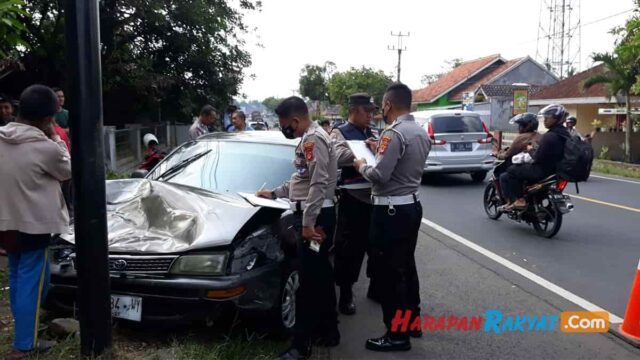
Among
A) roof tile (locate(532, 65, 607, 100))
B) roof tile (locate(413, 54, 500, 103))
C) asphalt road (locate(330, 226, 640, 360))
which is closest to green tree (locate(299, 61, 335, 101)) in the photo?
roof tile (locate(413, 54, 500, 103))

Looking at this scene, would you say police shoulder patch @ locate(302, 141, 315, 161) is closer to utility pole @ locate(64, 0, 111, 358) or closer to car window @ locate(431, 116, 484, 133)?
utility pole @ locate(64, 0, 111, 358)

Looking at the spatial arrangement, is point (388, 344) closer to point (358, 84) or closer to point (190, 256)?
point (190, 256)

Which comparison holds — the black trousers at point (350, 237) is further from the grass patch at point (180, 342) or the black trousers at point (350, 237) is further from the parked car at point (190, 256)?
the grass patch at point (180, 342)

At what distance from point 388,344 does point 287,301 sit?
812mm

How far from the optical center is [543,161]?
763 centimetres

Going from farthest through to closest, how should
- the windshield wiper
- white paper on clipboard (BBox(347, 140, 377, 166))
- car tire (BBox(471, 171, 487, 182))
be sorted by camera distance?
1. car tire (BBox(471, 171, 487, 182))
2. the windshield wiper
3. white paper on clipboard (BBox(347, 140, 377, 166))

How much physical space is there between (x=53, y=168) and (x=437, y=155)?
10.7 meters

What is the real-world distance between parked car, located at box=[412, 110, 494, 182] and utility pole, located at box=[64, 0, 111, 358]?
10.5 metres

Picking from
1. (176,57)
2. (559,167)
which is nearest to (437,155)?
(559,167)

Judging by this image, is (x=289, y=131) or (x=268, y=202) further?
(x=268, y=202)

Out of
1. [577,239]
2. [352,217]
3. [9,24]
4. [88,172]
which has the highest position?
[9,24]

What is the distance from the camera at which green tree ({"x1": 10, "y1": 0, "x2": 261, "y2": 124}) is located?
663 inches

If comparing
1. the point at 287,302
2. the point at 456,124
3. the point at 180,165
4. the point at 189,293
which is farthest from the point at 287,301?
the point at 456,124

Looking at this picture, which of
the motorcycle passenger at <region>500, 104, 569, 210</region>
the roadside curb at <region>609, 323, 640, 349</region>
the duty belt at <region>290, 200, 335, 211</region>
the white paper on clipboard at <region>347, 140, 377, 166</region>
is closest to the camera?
the duty belt at <region>290, 200, 335, 211</region>
